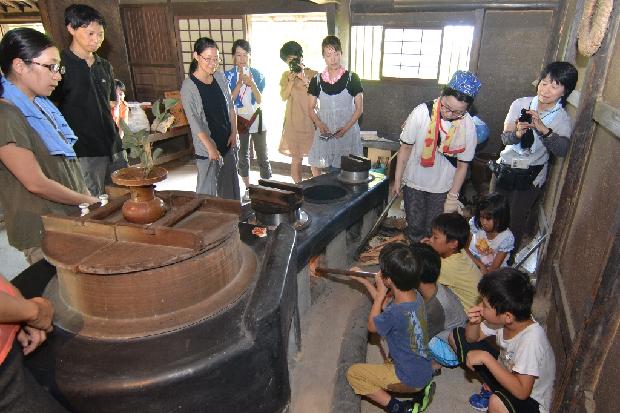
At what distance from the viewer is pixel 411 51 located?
696 cm

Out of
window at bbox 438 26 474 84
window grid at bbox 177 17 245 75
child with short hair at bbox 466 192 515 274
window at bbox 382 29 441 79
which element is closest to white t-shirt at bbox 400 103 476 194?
child with short hair at bbox 466 192 515 274

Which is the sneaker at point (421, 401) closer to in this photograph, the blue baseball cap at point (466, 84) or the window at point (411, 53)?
the blue baseball cap at point (466, 84)

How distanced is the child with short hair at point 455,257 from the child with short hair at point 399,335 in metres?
0.73

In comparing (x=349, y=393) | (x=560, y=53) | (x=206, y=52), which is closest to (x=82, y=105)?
(x=206, y=52)

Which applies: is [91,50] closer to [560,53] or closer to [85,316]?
[85,316]

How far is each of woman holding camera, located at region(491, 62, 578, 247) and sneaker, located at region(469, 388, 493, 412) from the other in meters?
2.11

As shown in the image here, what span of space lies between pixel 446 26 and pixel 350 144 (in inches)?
111

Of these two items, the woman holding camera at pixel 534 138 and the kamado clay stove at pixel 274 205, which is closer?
the kamado clay stove at pixel 274 205

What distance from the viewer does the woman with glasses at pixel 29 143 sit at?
7.97 ft

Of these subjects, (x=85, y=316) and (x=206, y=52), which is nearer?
(x=85, y=316)

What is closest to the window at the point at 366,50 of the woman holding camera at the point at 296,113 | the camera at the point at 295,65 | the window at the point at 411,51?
the window at the point at 411,51

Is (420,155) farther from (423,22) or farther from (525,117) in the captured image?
(423,22)

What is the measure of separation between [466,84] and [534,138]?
1.18m

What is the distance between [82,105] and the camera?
4000 millimetres
